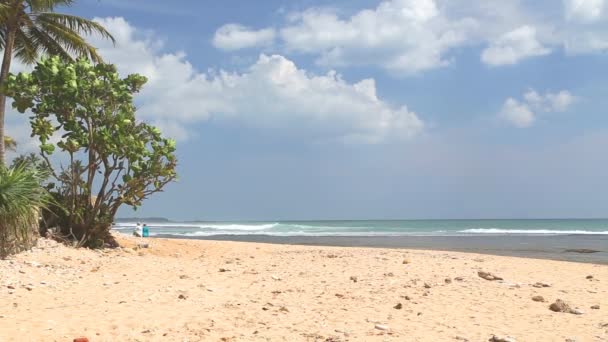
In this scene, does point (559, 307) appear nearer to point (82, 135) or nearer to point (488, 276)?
point (488, 276)

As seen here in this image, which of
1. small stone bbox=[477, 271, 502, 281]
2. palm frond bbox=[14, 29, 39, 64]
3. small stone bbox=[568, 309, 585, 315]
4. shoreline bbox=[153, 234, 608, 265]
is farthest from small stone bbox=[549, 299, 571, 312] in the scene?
palm frond bbox=[14, 29, 39, 64]

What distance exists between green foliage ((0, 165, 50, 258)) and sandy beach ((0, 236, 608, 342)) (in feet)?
1.02

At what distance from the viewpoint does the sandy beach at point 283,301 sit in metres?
6.29

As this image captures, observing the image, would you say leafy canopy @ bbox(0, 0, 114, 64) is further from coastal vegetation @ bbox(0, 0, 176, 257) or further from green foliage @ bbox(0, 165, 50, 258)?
green foliage @ bbox(0, 165, 50, 258)

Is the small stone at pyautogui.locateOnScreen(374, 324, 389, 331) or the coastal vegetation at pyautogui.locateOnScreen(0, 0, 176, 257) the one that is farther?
the coastal vegetation at pyautogui.locateOnScreen(0, 0, 176, 257)

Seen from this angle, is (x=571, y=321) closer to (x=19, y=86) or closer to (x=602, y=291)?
(x=602, y=291)

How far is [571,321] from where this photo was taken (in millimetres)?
7023

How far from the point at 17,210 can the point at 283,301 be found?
5.65 meters

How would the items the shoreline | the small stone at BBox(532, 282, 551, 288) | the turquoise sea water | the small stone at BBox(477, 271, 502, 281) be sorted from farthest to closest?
the turquoise sea water
the shoreline
the small stone at BBox(477, 271, 502, 281)
the small stone at BBox(532, 282, 551, 288)

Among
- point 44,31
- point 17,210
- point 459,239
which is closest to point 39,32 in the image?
point 44,31

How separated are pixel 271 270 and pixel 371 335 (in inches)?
206

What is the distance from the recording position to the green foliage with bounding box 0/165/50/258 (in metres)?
10.2

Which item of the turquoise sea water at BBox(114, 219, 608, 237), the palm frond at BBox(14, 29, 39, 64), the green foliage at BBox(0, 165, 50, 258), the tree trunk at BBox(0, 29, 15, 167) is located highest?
the palm frond at BBox(14, 29, 39, 64)

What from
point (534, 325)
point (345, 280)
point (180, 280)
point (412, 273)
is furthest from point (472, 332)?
point (180, 280)
